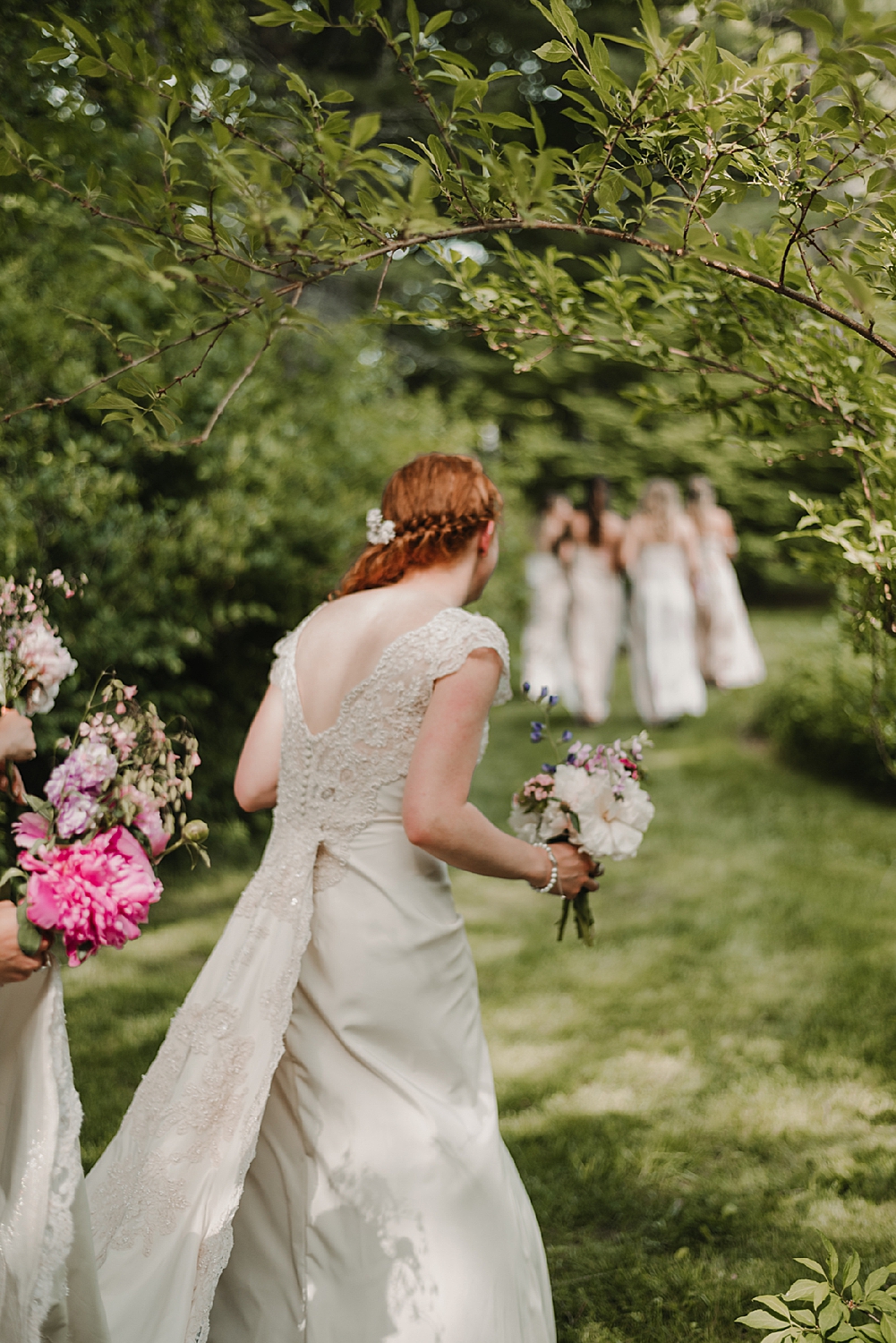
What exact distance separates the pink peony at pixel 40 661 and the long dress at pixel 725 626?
417 inches

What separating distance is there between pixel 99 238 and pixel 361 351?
11.1 feet

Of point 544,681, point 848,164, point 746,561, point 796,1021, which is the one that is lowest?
point 746,561

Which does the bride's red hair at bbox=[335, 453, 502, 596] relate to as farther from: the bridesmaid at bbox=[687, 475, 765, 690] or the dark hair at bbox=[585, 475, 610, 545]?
the bridesmaid at bbox=[687, 475, 765, 690]

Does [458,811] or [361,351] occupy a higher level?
[458,811]

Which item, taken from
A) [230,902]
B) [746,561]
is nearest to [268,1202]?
[230,902]

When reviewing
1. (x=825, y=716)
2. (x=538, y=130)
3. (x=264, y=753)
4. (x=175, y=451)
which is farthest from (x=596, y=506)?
(x=538, y=130)

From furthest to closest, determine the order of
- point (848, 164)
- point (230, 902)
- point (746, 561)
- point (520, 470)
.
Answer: point (746, 561), point (520, 470), point (230, 902), point (848, 164)

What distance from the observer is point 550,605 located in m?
11.9

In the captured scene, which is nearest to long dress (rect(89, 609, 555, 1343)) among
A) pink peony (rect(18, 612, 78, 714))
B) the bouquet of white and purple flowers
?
the bouquet of white and purple flowers

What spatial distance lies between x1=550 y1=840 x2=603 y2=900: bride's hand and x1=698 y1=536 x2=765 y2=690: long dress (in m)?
9.62

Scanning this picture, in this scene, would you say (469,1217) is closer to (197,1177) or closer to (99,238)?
(197,1177)

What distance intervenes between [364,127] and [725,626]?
11.0 m

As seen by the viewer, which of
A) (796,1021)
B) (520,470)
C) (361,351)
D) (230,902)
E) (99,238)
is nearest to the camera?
(796,1021)

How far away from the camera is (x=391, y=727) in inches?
94.5
